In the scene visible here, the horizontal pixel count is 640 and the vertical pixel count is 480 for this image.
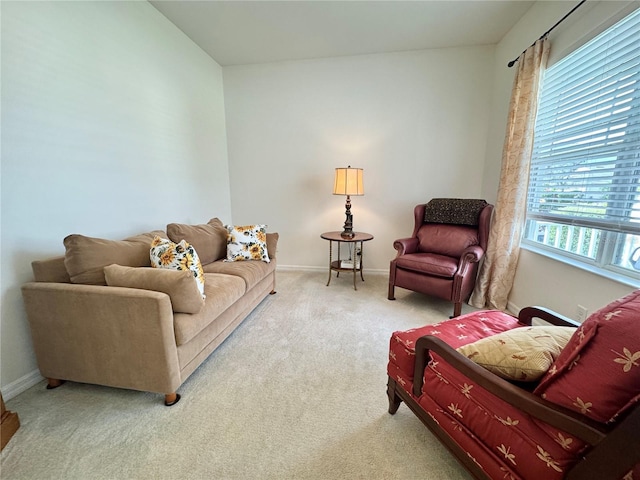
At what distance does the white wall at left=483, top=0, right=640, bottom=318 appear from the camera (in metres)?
Result: 1.65

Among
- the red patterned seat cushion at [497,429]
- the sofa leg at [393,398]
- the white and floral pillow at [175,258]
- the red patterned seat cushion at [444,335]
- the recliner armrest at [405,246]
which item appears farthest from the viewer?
the recliner armrest at [405,246]

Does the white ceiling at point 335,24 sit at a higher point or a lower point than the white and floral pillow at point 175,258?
higher

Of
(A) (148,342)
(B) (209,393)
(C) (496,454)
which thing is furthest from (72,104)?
(C) (496,454)

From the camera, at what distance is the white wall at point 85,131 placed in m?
1.50

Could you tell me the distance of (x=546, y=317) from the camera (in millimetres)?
1298

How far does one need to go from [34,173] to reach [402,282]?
290cm

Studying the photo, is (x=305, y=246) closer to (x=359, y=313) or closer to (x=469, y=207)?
(x=359, y=313)

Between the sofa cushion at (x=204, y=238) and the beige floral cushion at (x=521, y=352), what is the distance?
7.08ft

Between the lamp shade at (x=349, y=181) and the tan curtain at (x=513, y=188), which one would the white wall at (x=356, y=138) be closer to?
the lamp shade at (x=349, y=181)

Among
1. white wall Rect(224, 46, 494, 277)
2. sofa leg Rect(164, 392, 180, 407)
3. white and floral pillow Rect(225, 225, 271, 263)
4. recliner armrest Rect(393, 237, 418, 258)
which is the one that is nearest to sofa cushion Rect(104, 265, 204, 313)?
sofa leg Rect(164, 392, 180, 407)

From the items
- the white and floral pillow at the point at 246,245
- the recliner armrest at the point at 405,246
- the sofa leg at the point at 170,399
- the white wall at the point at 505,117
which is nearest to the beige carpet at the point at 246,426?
the sofa leg at the point at 170,399

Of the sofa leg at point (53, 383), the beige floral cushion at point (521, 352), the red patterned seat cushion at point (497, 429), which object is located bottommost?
the sofa leg at point (53, 383)

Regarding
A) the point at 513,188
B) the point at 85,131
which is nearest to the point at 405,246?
the point at 513,188

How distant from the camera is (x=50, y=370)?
60.4 inches
